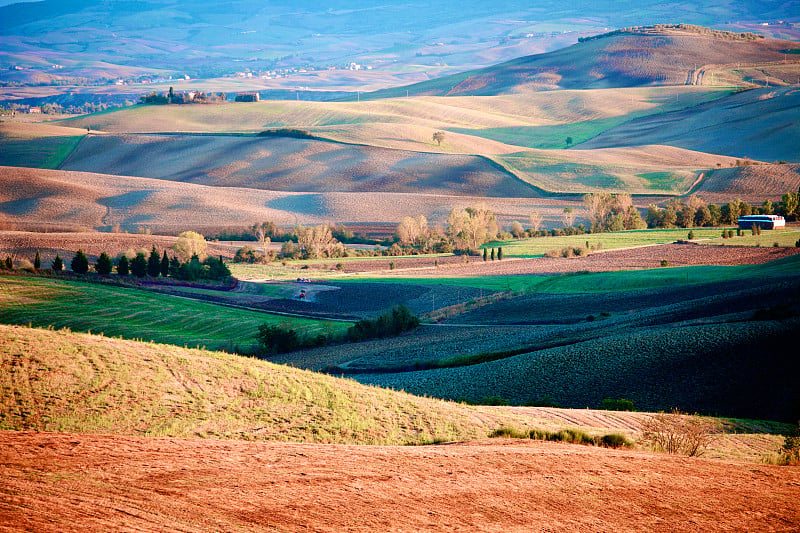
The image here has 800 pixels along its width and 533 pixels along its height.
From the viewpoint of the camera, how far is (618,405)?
28.4 metres

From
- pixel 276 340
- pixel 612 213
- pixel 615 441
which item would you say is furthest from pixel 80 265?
pixel 612 213

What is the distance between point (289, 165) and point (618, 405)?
11908 centimetres

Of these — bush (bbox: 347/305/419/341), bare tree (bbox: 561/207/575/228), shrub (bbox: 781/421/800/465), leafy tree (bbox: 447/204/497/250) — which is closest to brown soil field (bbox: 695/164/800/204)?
bare tree (bbox: 561/207/575/228)

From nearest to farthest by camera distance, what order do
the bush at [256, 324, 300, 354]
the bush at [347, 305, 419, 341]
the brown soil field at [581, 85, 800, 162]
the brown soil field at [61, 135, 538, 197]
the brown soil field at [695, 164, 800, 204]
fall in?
1. the bush at [256, 324, 300, 354]
2. the bush at [347, 305, 419, 341]
3. the brown soil field at [695, 164, 800, 204]
4. the brown soil field at [61, 135, 538, 197]
5. the brown soil field at [581, 85, 800, 162]

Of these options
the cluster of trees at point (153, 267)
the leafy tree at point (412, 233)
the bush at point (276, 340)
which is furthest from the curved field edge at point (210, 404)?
the leafy tree at point (412, 233)

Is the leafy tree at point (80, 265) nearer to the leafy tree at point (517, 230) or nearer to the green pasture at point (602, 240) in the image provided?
the green pasture at point (602, 240)

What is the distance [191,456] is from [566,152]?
135 meters

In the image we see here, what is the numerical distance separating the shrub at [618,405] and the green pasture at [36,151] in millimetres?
133883

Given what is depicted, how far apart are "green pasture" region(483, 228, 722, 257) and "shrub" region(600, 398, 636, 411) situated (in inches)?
2051

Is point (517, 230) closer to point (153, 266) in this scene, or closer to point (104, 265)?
point (153, 266)

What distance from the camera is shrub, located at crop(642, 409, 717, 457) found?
20.2 meters

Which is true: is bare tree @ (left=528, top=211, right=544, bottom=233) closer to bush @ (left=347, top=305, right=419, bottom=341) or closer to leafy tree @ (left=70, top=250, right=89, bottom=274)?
bush @ (left=347, top=305, right=419, bottom=341)

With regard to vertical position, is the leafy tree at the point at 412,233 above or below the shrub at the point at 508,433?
above

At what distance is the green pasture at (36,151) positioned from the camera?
141750 millimetres
